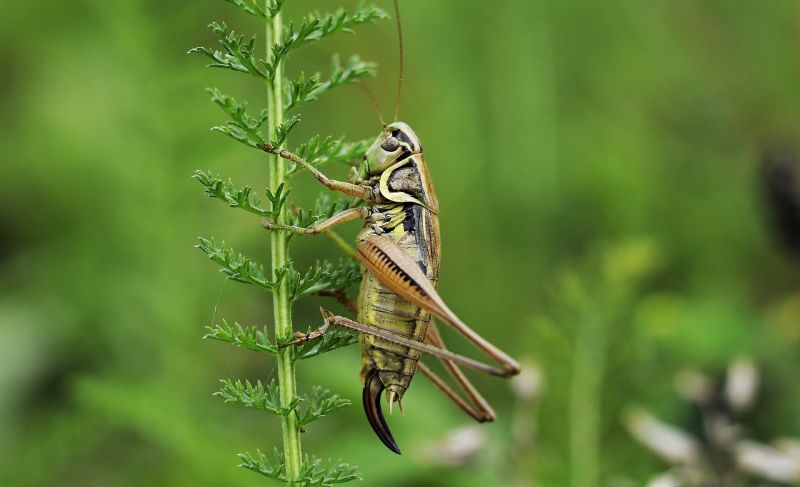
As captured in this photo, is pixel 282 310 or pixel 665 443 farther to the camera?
pixel 665 443

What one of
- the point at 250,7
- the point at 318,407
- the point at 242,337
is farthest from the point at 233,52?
the point at 318,407

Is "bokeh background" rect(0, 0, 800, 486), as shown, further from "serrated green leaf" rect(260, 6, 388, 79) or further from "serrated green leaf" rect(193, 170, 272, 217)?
"serrated green leaf" rect(260, 6, 388, 79)

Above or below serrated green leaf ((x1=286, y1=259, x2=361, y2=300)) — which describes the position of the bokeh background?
above

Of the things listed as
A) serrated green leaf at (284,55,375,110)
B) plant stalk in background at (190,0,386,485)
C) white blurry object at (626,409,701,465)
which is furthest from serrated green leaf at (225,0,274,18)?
white blurry object at (626,409,701,465)

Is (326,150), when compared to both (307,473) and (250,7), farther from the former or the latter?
(307,473)

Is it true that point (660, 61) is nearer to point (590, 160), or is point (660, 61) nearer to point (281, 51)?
point (590, 160)
